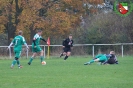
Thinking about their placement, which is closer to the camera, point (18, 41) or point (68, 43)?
point (18, 41)

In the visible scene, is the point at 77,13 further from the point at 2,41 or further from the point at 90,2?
the point at 2,41

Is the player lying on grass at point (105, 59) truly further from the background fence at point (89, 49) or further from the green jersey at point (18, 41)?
the background fence at point (89, 49)

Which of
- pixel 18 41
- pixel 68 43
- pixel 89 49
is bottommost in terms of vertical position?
pixel 89 49

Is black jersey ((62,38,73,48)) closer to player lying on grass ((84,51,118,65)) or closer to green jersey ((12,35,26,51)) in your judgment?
player lying on grass ((84,51,118,65))

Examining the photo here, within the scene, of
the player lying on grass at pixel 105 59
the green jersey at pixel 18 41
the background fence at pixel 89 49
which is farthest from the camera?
the background fence at pixel 89 49

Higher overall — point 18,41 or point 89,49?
point 18,41

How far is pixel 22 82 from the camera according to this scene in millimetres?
14297

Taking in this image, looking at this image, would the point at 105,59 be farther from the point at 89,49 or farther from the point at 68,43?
the point at 89,49

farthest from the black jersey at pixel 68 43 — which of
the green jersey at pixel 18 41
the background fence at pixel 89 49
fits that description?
the green jersey at pixel 18 41

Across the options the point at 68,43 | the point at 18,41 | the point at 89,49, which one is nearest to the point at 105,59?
the point at 18,41

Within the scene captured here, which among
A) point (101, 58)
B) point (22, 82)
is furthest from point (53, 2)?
point (22, 82)

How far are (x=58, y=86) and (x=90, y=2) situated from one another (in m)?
35.4

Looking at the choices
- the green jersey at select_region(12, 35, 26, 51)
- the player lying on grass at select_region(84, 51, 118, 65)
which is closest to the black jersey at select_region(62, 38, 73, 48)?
the player lying on grass at select_region(84, 51, 118, 65)

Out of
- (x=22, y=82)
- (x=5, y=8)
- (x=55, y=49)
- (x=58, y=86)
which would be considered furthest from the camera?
(x=5, y=8)
